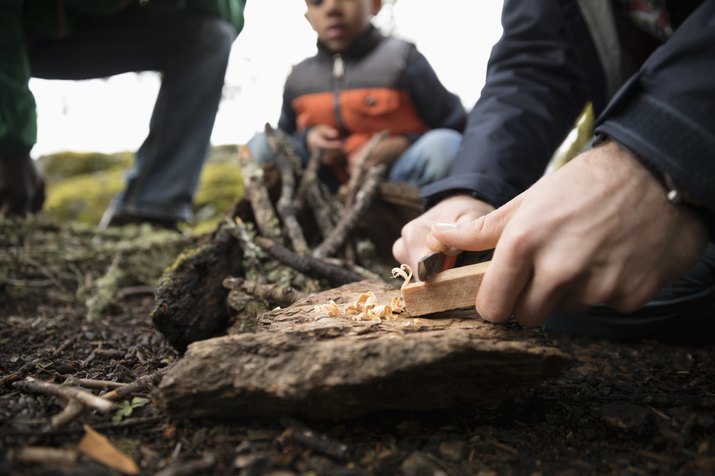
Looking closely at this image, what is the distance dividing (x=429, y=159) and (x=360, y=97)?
3.13 ft

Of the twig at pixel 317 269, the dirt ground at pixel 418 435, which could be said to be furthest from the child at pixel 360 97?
the dirt ground at pixel 418 435

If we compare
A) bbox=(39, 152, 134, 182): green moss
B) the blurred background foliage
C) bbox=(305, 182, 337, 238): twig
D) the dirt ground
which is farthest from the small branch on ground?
bbox=(39, 152, 134, 182): green moss

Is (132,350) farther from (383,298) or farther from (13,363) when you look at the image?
(383,298)

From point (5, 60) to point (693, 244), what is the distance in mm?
4371

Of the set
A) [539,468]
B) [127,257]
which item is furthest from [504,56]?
[127,257]

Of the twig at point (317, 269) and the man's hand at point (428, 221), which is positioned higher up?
the man's hand at point (428, 221)

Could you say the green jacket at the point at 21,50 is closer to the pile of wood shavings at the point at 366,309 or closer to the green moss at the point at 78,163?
the pile of wood shavings at the point at 366,309

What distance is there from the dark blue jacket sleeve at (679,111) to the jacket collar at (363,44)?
11.2 feet

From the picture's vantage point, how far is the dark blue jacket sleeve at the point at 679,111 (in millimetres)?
1132

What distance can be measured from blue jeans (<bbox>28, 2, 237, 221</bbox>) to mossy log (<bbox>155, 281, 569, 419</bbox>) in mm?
3708

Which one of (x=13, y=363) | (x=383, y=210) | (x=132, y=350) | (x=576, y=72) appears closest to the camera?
(x=13, y=363)

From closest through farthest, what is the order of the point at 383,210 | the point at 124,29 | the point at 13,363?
the point at 13,363 < the point at 383,210 < the point at 124,29

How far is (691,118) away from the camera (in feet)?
3.81

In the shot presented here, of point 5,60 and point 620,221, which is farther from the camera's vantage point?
point 5,60
